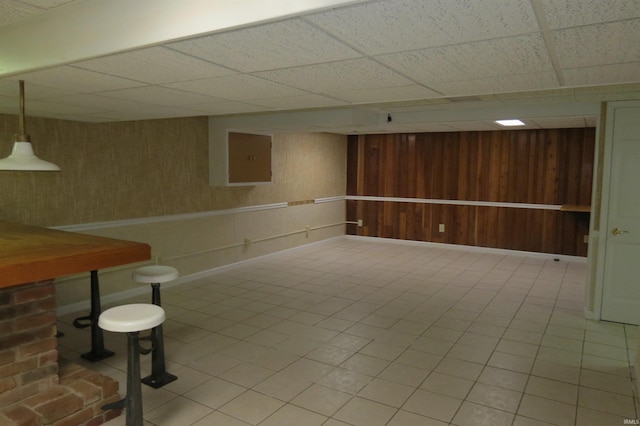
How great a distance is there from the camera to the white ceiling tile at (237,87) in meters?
2.24

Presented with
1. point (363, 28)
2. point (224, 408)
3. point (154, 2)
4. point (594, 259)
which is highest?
point (154, 2)

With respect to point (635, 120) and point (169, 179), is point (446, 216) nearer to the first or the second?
point (635, 120)

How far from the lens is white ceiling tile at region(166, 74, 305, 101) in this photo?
2244 millimetres

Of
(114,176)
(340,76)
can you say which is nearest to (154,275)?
(340,76)

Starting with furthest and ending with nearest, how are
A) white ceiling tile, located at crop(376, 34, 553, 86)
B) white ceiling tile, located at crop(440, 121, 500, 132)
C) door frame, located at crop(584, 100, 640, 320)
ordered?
white ceiling tile, located at crop(440, 121, 500, 132)
door frame, located at crop(584, 100, 640, 320)
white ceiling tile, located at crop(376, 34, 553, 86)

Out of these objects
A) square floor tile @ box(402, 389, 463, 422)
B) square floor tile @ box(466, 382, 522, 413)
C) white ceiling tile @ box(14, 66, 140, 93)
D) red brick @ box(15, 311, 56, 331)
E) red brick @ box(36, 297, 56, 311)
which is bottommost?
square floor tile @ box(402, 389, 463, 422)

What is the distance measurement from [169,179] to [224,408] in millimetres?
3127

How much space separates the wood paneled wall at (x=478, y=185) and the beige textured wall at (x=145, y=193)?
1.95m

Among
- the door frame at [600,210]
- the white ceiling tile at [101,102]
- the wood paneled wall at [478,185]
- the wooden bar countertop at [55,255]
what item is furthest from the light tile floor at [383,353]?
the white ceiling tile at [101,102]

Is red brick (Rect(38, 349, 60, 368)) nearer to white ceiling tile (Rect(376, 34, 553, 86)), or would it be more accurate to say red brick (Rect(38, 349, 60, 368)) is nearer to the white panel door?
white ceiling tile (Rect(376, 34, 553, 86))

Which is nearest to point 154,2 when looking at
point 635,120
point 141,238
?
point 141,238

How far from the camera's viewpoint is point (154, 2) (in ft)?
5.25

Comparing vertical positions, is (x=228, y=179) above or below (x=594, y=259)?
above

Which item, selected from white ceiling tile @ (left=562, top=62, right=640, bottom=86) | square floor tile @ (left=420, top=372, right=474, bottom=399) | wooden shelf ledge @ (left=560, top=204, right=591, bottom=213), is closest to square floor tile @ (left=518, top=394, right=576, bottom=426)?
square floor tile @ (left=420, top=372, right=474, bottom=399)
